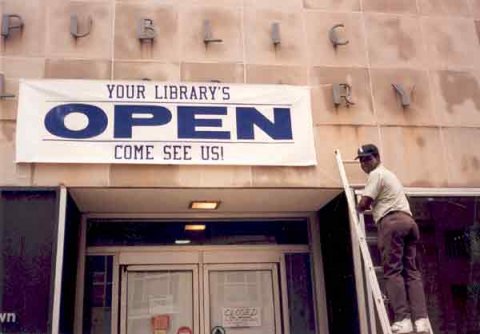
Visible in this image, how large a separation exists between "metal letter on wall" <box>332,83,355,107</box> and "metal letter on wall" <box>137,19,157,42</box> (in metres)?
2.31

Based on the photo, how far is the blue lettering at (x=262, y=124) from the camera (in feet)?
23.9

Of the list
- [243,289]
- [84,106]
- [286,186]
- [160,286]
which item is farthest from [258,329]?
[84,106]

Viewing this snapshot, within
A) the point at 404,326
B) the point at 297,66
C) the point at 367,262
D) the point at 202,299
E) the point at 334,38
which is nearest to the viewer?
the point at 404,326

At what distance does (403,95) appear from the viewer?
25.4ft

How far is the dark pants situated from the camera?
18.4 feet

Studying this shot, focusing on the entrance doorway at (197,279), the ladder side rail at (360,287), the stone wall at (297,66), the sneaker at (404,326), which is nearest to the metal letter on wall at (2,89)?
the stone wall at (297,66)

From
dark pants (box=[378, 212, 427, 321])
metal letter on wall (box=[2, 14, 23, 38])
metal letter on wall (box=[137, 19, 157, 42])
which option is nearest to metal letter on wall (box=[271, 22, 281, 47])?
metal letter on wall (box=[137, 19, 157, 42])

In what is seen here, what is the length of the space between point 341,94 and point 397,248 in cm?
243

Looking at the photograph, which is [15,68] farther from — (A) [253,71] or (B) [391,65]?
(B) [391,65]

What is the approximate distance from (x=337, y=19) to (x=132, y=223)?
12.5 feet

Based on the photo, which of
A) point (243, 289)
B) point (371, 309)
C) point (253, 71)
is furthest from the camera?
point (243, 289)

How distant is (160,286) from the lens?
8000mm

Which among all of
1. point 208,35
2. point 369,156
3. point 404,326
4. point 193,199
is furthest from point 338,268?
point 208,35

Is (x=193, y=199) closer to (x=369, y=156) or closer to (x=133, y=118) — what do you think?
(x=133, y=118)
